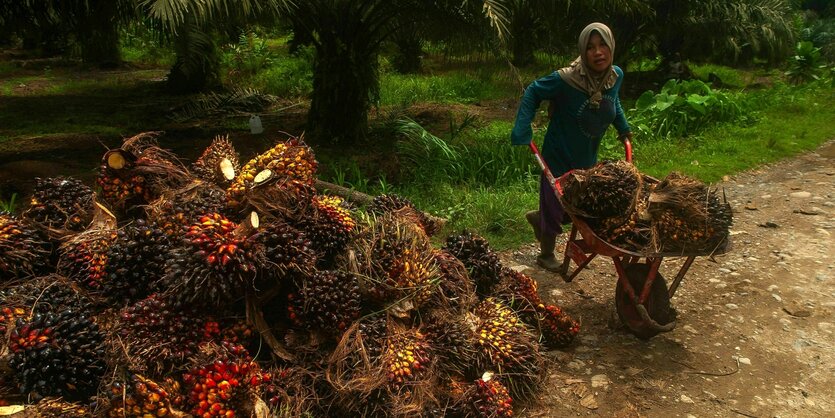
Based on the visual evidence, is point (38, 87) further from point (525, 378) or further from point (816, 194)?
point (816, 194)

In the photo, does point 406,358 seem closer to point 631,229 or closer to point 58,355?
point 58,355

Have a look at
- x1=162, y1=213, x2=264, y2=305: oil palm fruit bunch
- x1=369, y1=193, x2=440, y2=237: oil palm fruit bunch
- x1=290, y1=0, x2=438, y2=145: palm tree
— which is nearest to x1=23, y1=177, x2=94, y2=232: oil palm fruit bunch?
x1=162, y1=213, x2=264, y2=305: oil palm fruit bunch

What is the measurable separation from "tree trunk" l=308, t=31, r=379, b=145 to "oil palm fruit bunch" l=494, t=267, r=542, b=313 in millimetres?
4321

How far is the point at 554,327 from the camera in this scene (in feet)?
10.5

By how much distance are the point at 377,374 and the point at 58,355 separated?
1.09 m

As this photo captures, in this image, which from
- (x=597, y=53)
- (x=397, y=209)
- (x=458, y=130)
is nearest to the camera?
(x=397, y=209)

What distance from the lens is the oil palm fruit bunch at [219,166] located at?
2.50 metres

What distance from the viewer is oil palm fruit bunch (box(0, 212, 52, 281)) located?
7.56 feet

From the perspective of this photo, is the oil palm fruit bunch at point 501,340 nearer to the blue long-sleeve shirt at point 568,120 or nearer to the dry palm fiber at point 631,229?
the dry palm fiber at point 631,229

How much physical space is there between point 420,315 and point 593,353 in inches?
49.8

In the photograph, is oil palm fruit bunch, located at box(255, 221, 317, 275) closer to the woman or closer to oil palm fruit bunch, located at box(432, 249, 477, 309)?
oil palm fruit bunch, located at box(432, 249, 477, 309)

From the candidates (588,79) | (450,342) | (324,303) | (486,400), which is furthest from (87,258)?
(588,79)

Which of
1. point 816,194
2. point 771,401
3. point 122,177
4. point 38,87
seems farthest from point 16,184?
point 816,194

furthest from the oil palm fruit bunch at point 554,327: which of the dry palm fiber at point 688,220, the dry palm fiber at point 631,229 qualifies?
the dry palm fiber at point 688,220
